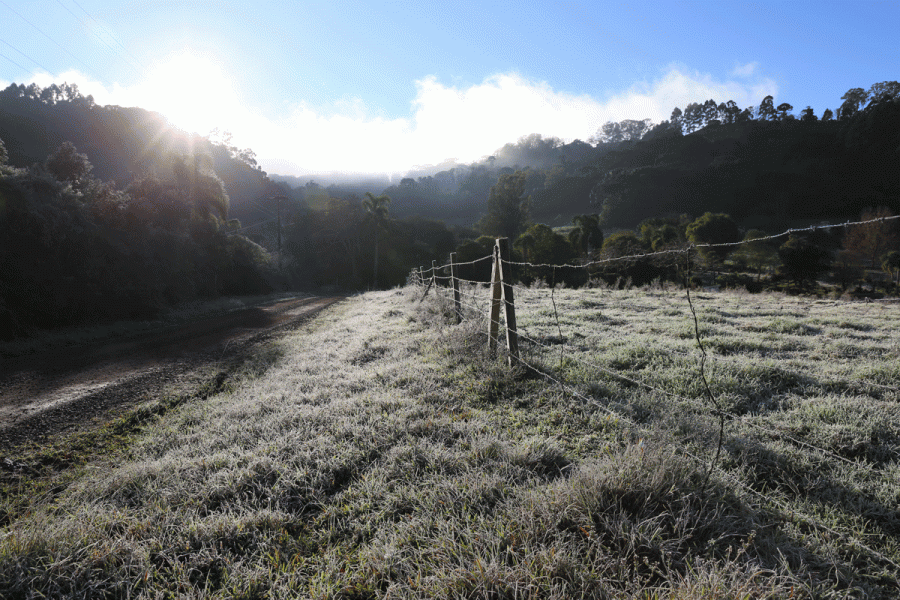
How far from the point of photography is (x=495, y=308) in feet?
18.2

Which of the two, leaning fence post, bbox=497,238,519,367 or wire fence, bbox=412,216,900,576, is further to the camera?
leaning fence post, bbox=497,238,519,367

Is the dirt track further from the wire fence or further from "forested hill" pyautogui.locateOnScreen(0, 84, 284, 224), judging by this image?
"forested hill" pyautogui.locateOnScreen(0, 84, 284, 224)

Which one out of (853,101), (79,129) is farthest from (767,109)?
(79,129)

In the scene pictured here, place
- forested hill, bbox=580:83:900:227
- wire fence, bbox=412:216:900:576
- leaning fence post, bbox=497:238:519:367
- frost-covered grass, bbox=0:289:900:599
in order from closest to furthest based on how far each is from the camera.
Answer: frost-covered grass, bbox=0:289:900:599 → wire fence, bbox=412:216:900:576 → leaning fence post, bbox=497:238:519:367 → forested hill, bbox=580:83:900:227

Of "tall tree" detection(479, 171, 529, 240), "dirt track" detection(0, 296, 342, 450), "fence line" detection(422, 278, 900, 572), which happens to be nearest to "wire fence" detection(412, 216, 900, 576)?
"fence line" detection(422, 278, 900, 572)

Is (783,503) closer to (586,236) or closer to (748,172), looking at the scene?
(586,236)

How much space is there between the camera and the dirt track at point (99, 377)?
15.1 ft

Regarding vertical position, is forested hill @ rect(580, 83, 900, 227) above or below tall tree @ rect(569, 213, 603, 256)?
above

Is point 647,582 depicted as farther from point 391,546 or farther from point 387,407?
point 387,407

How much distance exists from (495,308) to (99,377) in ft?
22.7

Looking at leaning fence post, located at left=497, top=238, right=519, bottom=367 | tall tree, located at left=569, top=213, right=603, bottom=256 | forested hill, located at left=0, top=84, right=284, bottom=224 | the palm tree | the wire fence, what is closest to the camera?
the wire fence

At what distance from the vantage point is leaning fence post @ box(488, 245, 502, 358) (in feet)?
17.5

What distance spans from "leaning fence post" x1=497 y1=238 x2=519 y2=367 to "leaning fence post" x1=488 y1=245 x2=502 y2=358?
0.33ft

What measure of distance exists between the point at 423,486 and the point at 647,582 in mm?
1412
